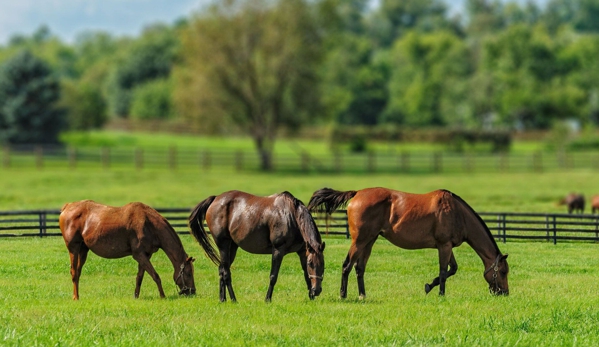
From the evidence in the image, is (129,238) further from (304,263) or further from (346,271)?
(346,271)

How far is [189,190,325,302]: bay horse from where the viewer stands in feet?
46.1

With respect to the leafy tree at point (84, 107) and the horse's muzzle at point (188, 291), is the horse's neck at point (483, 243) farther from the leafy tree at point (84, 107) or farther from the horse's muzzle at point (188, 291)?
the leafy tree at point (84, 107)

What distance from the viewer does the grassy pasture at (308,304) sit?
12398 millimetres

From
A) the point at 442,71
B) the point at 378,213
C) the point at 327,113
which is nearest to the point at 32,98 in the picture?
the point at 327,113

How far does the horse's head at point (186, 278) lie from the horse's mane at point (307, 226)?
2016 millimetres

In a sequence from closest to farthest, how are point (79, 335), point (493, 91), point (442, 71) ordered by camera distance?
point (79, 335) → point (493, 91) → point (442, 71)

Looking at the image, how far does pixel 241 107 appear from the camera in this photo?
180ft

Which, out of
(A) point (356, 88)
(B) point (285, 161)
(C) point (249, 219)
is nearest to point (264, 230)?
(C) point (249, 219)

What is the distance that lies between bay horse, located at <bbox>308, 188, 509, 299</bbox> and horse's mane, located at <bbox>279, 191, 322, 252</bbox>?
112 centimetres

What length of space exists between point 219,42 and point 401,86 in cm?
6935

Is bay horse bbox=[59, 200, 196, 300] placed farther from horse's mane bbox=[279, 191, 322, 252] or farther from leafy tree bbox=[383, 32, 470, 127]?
leafy tree bbox=[383, 32, 470, 127]

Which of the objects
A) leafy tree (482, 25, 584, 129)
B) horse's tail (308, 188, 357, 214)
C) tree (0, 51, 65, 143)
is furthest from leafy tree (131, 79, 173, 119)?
horse's tail (308, 188, 357, 214)

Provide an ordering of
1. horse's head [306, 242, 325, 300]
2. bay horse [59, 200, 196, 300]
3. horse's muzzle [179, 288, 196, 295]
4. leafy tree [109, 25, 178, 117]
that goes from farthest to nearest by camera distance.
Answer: leafy tree [109, 25, 178, 117] < horse's muzzle [179, 288, 196, 295] < bay horse [59, 200, 196, 300] < horse's head [306, 242, 325, 300]

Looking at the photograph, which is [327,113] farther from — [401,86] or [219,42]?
[401,86]
